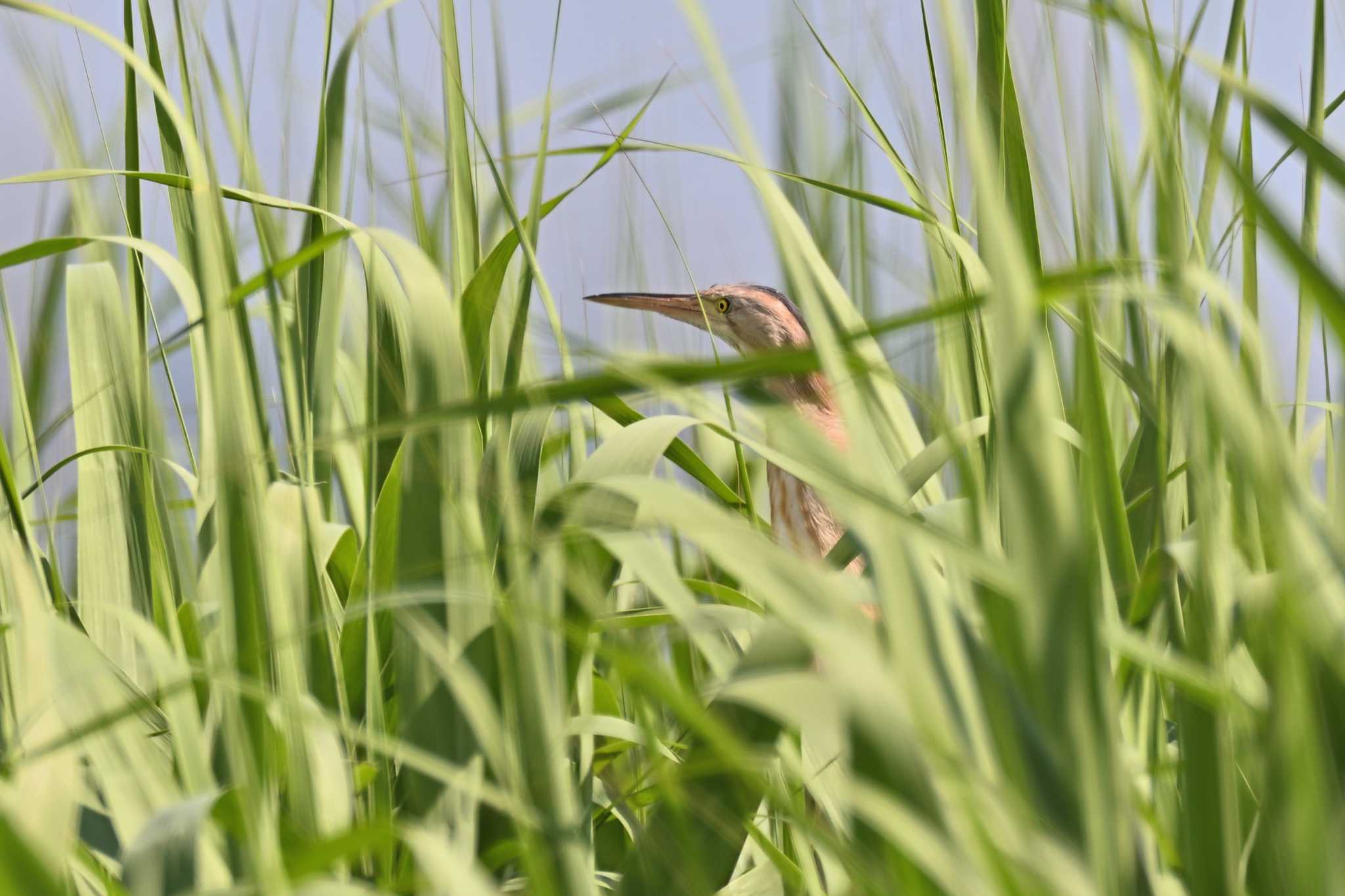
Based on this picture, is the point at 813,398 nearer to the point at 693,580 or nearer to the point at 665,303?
the point at 665,303

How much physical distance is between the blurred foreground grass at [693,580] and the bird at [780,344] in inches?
20.7

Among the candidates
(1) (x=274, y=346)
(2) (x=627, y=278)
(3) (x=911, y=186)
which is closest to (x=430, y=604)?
(1) (x=274, y=346)

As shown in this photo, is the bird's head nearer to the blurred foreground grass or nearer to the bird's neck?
the bird's neck

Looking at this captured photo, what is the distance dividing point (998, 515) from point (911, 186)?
0.79 feet

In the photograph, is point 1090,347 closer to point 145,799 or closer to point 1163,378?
point 1163,378

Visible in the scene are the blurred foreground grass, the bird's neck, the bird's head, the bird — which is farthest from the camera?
the bird's head

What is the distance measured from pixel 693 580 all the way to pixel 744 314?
135 cm

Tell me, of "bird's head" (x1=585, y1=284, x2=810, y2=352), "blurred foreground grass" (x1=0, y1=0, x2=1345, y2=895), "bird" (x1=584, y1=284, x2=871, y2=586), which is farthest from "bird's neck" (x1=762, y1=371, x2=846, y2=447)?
"blurred foreground grass" (x1=0, y1=0, x2=1345, y2=895)

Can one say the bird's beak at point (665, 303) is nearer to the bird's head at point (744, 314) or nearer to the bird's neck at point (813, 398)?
the bird's head at point (744, 314)

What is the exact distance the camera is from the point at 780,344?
202 cm

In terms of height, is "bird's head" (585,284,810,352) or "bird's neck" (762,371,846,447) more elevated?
"bird's head" (585,284,810,352)

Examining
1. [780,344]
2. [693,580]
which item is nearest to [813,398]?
[780,344]

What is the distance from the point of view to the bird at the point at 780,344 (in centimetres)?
149

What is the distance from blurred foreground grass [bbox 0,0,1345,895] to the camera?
365 millimetres
